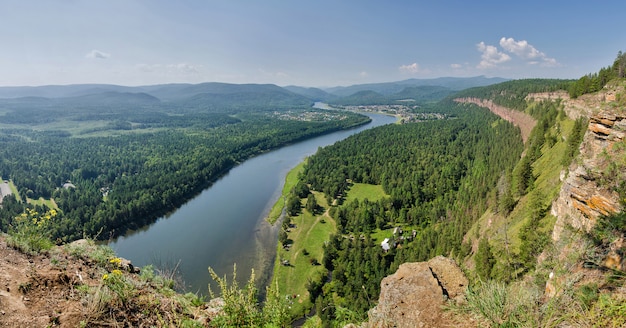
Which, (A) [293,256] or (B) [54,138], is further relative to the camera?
(B) [54,138]

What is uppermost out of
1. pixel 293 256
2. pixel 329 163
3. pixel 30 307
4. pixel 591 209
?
pixel 30 307

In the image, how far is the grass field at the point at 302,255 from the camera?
30.2 meters

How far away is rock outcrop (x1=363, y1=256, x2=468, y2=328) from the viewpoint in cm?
458

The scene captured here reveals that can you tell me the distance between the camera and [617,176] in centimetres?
1029

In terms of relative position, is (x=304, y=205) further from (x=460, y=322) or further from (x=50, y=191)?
(x=50, y=191)

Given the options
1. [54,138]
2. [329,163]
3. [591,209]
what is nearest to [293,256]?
[591,209]

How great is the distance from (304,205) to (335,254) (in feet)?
53.7

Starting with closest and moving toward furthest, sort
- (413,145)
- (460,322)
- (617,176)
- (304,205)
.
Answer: (460,322) → (617,176) → (304,205) → (413,145)

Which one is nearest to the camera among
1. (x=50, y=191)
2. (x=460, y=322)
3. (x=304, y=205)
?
(x=460, y=322)

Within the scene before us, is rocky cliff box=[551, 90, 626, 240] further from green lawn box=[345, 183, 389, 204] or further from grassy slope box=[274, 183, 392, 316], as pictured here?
green lawn box=[345, 183, 389, 204]

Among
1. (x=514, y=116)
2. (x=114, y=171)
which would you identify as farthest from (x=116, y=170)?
(x=514, y=116)

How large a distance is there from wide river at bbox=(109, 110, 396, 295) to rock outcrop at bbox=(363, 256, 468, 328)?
73.4 ft

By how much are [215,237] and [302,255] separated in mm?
14282

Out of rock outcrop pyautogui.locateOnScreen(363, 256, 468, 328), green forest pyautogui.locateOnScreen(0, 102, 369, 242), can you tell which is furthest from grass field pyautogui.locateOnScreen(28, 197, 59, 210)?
rock outcrop pyautogui.locateOnScreen(363, 256, 468, 328)
